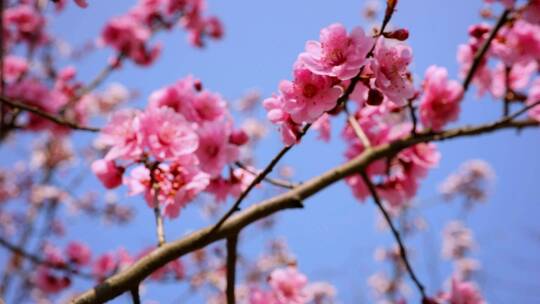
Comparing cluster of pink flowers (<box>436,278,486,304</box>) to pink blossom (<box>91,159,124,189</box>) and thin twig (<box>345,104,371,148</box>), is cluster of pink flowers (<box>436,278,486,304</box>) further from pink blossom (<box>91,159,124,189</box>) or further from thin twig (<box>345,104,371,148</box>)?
pink blossom (<box>91,159,124,189</box>)

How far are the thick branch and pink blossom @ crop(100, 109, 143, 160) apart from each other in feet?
1.19

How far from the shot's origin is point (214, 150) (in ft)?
5.93

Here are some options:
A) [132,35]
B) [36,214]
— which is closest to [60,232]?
[36,214]

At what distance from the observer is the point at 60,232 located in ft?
24.8

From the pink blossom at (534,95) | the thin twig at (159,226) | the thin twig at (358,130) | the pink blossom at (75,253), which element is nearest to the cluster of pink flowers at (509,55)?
the pink blossom at (534,95)

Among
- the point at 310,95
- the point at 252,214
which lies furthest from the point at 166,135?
the point at 310,95

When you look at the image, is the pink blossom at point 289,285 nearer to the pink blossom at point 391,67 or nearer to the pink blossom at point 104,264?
the pink blossom at point 391,67

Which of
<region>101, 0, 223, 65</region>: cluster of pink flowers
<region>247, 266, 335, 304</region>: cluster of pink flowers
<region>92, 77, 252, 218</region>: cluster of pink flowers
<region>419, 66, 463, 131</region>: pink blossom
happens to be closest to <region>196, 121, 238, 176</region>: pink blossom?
<region>92, 77, 252, 218</region>: cluster of pink flowers

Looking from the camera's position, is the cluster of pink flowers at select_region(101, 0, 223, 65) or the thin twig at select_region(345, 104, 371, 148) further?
the cluster of pink flowers at select_region(101, 0, 223, 65)

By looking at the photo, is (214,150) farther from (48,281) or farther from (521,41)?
(48,281)

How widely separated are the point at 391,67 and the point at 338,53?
123 millimetres

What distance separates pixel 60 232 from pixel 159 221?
6909mm

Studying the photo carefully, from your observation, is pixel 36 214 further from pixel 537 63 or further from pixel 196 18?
pixel 537 63

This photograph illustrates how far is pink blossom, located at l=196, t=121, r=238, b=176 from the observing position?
5.82 ft
